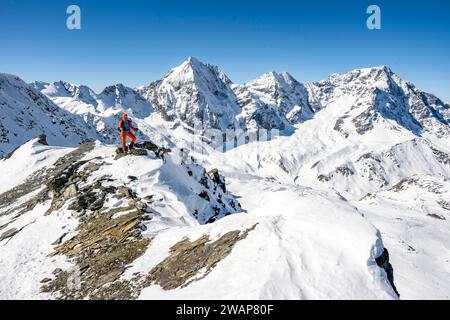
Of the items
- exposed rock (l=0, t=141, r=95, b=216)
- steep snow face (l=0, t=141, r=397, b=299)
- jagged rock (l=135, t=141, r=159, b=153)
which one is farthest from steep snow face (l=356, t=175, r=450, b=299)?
exposed rock (l=0, t=141, r=95, b=216)

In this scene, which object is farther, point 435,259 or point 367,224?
point 435,259

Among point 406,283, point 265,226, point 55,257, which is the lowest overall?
point 406,283

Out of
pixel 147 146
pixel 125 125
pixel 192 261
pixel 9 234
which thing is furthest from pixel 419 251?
pixel 9 234

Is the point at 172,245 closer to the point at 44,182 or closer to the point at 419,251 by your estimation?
the point at 44,182

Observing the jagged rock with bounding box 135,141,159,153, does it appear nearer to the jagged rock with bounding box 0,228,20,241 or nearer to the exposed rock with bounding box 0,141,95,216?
the exposed rock with bounding box 0,141,95,216
